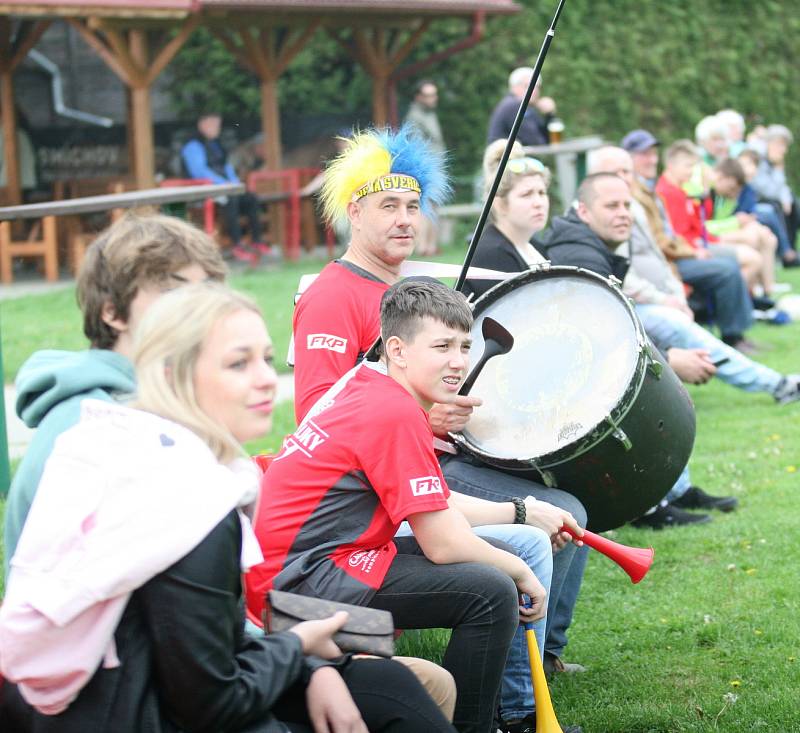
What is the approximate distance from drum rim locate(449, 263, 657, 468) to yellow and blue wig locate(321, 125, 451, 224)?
367 millimetres

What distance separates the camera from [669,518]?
18.9 ft

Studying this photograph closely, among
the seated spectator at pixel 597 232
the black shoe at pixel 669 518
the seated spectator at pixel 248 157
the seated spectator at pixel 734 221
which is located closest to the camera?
the black shoe at pixel 669 518

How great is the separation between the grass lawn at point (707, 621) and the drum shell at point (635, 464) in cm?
51

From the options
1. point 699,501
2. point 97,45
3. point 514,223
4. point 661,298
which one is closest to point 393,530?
point 514,223

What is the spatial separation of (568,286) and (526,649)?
1.26 m

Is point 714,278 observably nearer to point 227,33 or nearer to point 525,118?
point 525,118

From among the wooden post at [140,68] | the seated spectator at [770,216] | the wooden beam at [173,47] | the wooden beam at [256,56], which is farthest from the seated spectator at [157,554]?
the wooden beam at [256,56]

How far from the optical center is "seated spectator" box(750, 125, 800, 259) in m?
15.3

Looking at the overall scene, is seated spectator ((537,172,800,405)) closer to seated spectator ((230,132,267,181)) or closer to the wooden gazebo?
the wooden gazebo

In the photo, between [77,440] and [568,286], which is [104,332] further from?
[568,286]

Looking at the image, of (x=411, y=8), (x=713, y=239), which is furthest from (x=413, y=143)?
(x=411, y=8)

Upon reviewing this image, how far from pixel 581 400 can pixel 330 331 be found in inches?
31.3

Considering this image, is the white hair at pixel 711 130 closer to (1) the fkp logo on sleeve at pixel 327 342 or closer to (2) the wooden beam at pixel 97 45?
(2) the wooden beam at pixel 97 45

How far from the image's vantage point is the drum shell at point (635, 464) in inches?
155
